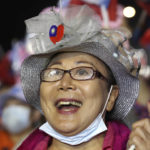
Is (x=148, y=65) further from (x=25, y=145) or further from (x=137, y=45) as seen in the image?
(x=25, y=145)

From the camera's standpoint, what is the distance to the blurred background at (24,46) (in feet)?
12.0

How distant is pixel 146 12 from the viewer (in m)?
3.81

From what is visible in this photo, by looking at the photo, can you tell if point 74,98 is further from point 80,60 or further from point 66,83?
point 80,60

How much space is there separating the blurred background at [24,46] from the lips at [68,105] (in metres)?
0.64

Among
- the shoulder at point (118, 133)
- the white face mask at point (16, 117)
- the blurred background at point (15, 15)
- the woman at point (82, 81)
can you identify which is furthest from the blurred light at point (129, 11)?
the white face mask at point (16, 117)

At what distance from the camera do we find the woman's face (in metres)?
2.15

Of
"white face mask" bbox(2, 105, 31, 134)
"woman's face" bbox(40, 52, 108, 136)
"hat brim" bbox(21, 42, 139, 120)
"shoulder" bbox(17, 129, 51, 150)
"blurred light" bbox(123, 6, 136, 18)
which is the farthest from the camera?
"white face mask" bbox(2, 105, 31, 134)

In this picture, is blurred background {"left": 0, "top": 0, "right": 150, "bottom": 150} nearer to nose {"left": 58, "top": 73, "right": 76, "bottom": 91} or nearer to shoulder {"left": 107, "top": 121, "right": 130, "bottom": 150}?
shoulder {"left": 107, "top": 121, "right": 130, "bottom": 150}

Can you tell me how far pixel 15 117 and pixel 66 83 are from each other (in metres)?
2.55

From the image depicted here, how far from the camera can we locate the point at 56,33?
89.7 inches

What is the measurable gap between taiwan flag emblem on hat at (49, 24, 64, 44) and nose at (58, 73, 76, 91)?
0.22 metres

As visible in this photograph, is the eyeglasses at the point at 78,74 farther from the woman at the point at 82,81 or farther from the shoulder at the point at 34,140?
the shoulder at the point at 34,140

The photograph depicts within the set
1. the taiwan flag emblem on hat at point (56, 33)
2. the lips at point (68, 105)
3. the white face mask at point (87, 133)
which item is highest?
the taiwan flag emblem on hat at point (56, 33)

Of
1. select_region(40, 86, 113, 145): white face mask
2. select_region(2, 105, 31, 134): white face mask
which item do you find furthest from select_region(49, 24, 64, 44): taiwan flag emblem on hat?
A: select_region(2, 105, 31, 134): white face mask
